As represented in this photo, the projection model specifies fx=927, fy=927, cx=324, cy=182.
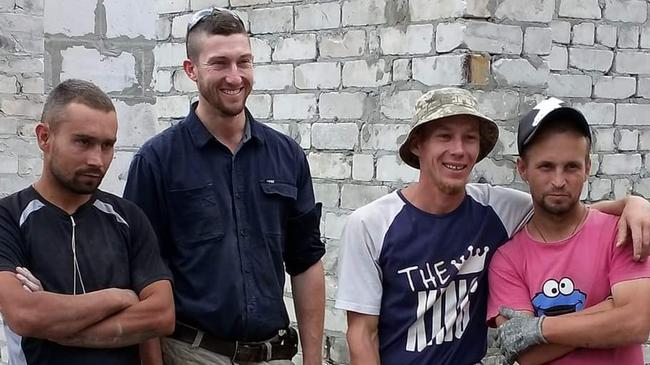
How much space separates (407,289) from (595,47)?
2.83 m

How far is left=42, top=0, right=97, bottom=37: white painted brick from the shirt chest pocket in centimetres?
503

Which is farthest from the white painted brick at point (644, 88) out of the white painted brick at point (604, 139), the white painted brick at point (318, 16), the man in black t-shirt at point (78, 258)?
the man in black t-shirt at point (78, 258)

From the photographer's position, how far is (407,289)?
2930 millimetres

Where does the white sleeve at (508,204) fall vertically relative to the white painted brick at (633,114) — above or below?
below

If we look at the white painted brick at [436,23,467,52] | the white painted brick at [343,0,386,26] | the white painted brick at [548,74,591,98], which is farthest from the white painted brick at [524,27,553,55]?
the white painted brick at [343,0,386,26]

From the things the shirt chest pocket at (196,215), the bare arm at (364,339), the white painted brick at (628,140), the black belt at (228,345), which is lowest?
the black belt at (228,345)

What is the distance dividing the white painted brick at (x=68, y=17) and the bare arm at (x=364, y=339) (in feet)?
18.0

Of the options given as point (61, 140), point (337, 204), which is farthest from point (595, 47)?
point (61, 140)

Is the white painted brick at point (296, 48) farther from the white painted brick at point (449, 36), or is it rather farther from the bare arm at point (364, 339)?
the bare arm at point (364, 339)

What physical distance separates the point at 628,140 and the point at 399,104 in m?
1.62

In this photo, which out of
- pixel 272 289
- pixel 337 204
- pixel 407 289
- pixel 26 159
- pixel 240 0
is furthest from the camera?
pixel 26 159

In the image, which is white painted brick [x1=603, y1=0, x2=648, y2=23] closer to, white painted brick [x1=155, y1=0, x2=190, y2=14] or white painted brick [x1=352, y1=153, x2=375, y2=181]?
white painted brick [x1=352, y1=153, x2=375, y2=181]

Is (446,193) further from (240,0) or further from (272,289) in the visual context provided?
(240,0)

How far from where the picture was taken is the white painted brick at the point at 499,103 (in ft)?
14.2
